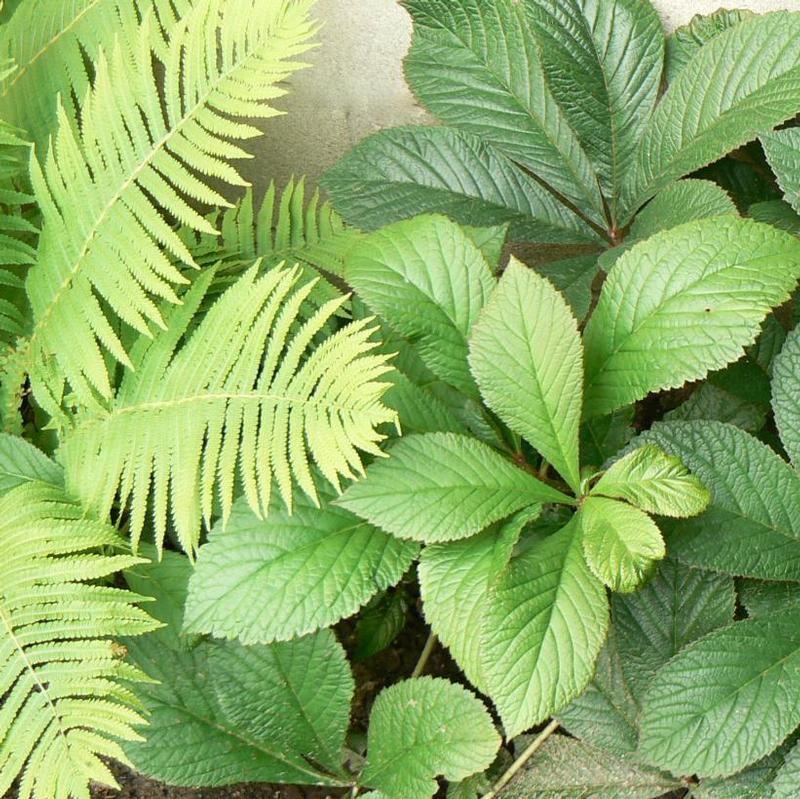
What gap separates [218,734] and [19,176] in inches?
33.7

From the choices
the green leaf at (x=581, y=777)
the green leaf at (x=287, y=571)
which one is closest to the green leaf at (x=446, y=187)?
the green leaf at (x=287, y=571)

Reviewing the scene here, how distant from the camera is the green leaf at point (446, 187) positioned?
131cm

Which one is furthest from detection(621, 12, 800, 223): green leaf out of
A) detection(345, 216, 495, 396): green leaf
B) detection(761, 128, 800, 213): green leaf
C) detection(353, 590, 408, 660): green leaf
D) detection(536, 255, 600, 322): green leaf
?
detection(353, 590, 408, 660): green leaf

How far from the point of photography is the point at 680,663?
3.35ft

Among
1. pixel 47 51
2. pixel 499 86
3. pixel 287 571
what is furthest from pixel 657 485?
pixel 47 51

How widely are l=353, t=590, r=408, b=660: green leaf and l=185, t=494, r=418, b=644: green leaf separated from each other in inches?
12.8

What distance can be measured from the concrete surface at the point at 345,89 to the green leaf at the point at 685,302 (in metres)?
0.56

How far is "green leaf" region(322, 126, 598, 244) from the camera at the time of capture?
1.31m

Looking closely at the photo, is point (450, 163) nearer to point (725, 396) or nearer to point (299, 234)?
point (299, 234)

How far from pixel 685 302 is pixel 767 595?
0.43m

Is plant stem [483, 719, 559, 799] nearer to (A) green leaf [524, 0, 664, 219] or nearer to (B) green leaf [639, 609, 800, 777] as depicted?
(B) green leaf [639, 609, 800, 777]

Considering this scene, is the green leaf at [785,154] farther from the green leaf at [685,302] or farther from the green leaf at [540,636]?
the green leaf at [540,636]

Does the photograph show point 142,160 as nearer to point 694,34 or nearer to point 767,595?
point 694,34

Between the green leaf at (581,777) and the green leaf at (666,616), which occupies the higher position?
the green leaf at (666,616)
